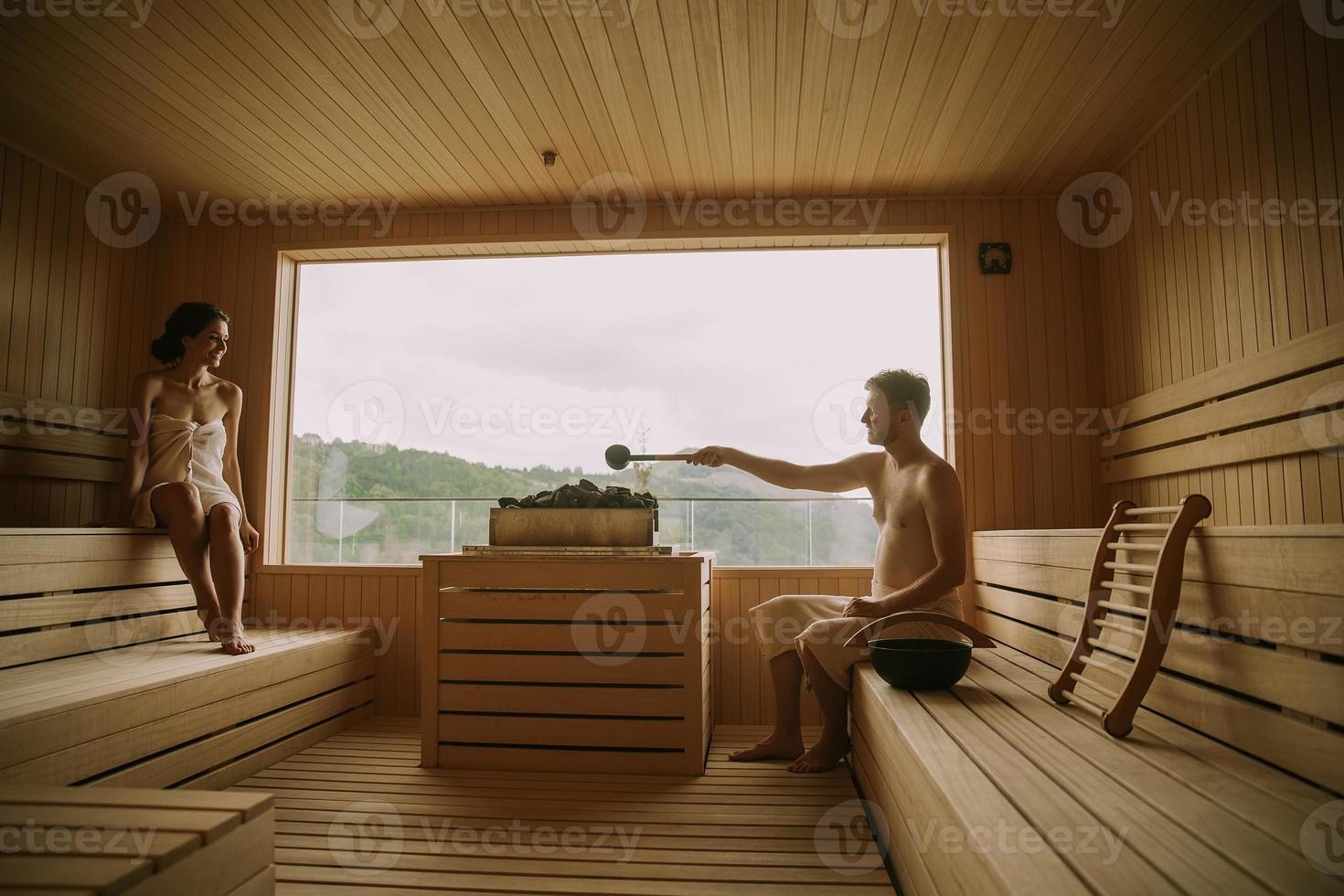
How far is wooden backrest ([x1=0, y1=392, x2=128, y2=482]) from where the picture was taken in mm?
3334

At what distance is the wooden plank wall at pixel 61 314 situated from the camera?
3422mm

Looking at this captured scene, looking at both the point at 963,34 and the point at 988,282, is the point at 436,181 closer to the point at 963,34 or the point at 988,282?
the point at 963,34

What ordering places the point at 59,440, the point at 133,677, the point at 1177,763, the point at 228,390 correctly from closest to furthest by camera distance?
the point at 1177,763, the point at 133,677, the point at 59,440, the point at 228,390

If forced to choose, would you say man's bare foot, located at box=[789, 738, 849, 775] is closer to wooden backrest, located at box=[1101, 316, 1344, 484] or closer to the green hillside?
the green hillside

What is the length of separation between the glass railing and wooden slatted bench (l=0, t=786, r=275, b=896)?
8.89 ft

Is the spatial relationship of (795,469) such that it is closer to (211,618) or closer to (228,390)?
(211,618)

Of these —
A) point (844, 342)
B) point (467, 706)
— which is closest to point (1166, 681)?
point (467, 706)

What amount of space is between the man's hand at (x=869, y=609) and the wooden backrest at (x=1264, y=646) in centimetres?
74

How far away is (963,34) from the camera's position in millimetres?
2611

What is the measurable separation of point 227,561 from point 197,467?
51cm

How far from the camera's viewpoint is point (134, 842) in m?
1.24

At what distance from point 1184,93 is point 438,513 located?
3.89 meters

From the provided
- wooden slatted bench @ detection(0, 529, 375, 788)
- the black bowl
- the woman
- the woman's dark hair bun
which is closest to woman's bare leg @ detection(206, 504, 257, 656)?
the woman

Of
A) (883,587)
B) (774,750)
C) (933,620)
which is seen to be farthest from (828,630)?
(774,750)
